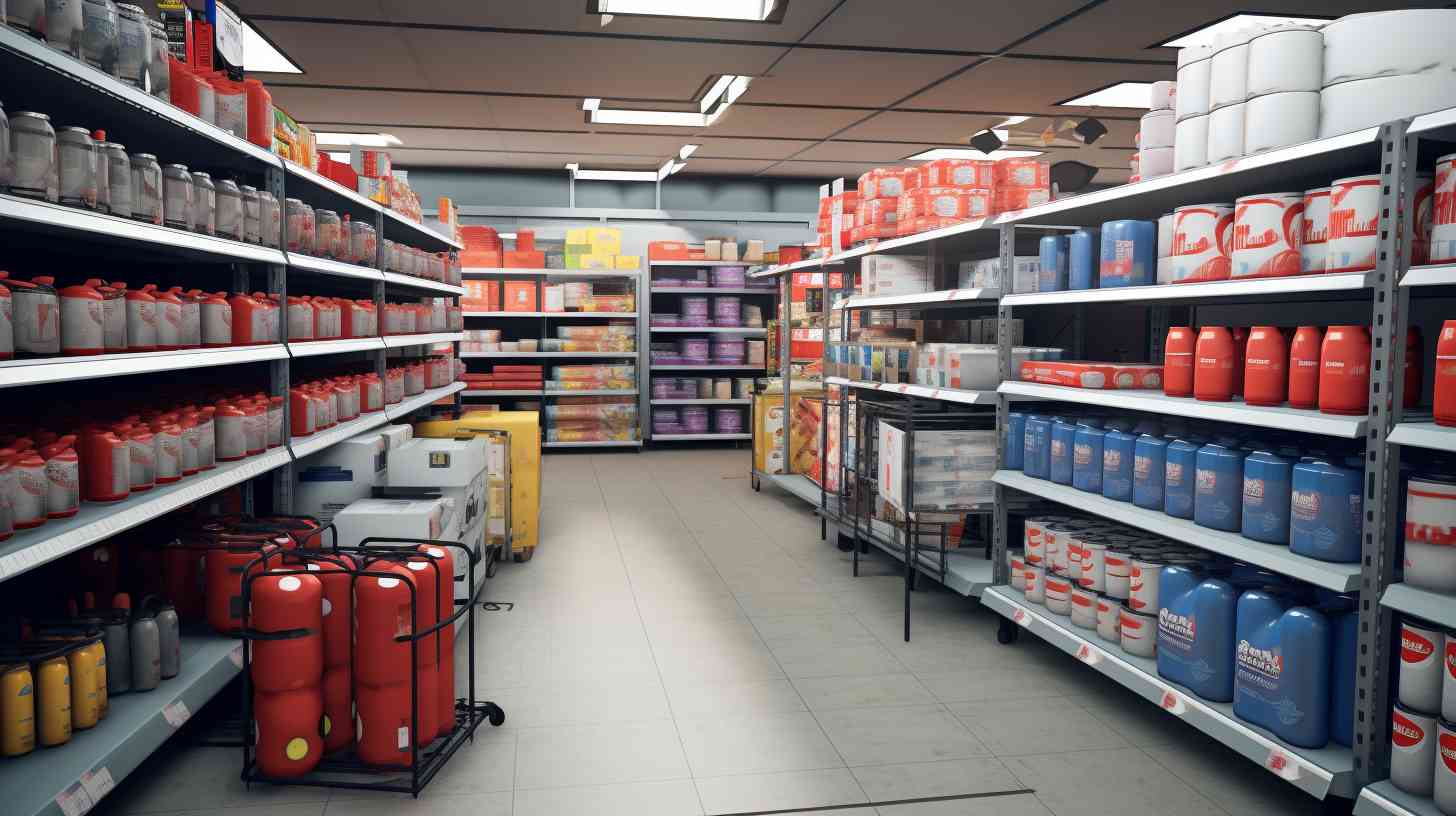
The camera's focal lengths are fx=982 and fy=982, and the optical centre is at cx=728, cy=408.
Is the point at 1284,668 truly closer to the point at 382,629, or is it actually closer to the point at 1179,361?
the point at 1179,361

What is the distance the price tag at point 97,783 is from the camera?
7.09 ft

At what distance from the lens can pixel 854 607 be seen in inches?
178

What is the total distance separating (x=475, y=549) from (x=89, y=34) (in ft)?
8.50

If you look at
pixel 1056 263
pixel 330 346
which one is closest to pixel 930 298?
pixel 1056 263

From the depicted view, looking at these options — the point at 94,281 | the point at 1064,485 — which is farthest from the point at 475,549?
the point at 1064,485

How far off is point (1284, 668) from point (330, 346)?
3589mm

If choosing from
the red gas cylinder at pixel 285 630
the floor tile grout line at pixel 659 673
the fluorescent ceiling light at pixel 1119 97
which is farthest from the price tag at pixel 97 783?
the fluorescent ceiling light at pixel 1119 97

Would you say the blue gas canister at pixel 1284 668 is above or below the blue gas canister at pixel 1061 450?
below

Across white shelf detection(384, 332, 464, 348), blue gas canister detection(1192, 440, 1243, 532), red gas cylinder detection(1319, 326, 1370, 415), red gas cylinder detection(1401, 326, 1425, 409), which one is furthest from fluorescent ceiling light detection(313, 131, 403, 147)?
red gas cylinder detection(1401, 326, 1425, 409)

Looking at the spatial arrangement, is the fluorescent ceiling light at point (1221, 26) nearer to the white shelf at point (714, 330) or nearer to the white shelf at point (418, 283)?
the white shelf at point (418, 283)

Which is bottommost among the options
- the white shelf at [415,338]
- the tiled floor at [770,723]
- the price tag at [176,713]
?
the tiled floor at [770,723]

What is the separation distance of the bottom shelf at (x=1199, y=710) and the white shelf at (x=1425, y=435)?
797 millimetres

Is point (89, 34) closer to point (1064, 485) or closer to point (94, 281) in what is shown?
→ point (94, 281)

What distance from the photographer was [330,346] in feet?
13.5
